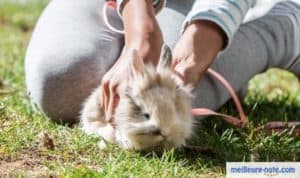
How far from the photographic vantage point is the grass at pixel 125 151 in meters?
2.41

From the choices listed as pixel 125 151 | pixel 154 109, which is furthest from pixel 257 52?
pixel 154 109

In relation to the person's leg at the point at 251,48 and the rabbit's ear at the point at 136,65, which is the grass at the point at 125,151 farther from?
the rabbit's ear at the point at 136,65

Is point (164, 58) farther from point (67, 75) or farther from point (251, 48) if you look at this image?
point (251, 48)

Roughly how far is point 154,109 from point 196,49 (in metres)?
0.36

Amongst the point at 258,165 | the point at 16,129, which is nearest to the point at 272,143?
the point at 258,165

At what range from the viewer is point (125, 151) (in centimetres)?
251

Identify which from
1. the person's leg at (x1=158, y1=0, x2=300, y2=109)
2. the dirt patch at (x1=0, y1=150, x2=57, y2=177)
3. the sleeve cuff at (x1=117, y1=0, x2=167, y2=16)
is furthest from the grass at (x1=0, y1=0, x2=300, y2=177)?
the sleeve cuff at (x1=117, y1=0, x2=167, y2=16)

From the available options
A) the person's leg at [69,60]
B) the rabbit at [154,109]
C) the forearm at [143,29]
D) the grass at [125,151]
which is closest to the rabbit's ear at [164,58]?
the rabbit at [154,109]

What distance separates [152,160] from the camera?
2.44m

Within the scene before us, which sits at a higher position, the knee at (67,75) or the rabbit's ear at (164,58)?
the rabbit's ear at (164,58)

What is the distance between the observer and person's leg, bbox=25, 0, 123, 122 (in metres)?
2.89

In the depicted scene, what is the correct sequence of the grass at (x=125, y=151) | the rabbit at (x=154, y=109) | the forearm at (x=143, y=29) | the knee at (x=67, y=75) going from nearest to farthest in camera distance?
1. the rabbit at (x=154, y=109)
2. the grass at (x=125, y=151)
3. the forearm at (x=143, y=29)
4. the knee at (x=67, y=75)

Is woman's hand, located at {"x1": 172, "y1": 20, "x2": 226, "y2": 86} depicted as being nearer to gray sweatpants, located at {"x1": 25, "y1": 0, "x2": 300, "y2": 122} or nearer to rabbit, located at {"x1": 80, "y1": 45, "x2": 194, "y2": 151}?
rabbit, located at {"x1": 80, "y1": 45, "x2": 194, "y2": 151}

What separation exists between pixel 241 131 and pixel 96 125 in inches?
19.2
